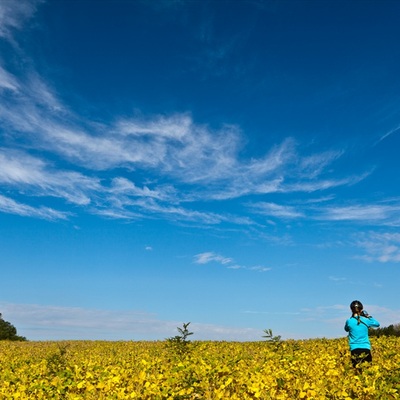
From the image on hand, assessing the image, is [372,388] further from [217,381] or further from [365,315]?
[365,315]

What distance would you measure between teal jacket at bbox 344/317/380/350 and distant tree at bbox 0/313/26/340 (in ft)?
180

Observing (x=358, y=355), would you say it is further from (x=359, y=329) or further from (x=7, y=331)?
(x=7, y=331)

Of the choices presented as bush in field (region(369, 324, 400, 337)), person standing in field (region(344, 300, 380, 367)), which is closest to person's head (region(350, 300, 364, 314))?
person standing in field (region(344, 300, 380, 367))

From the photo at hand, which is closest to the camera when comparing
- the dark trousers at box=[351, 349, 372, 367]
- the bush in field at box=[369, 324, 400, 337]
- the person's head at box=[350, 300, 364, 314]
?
the dark trousers at box=[351, 349, 372, 367]

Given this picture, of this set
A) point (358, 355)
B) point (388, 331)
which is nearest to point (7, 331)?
point (388, 331)

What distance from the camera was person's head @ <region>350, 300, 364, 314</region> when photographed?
13846 mm

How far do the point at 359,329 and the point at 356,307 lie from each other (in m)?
0.62

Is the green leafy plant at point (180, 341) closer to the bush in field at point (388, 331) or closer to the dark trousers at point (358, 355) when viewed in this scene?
the dark trousers at point (358, 355)

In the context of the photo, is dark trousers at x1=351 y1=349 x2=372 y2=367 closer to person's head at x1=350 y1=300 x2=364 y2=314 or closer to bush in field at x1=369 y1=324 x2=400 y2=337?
person's head at x1=350 y1=300 x2=364 y2=314

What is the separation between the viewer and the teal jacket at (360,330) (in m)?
13.7

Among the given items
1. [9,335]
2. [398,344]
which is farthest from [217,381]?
[9,335]

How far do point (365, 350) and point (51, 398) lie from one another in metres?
9.29

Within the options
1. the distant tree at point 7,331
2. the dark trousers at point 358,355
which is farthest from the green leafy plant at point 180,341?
the distant tree at point 7,331

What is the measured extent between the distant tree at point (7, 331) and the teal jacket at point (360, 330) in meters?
55.0
